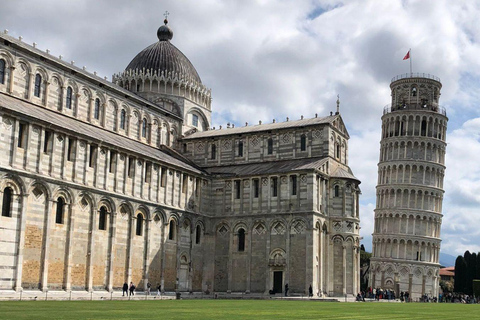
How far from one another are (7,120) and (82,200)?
26.9ft

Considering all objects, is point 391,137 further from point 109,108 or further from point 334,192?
point 109,108

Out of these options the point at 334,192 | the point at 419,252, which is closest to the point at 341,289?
the point at 334,192

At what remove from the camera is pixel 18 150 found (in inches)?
1618

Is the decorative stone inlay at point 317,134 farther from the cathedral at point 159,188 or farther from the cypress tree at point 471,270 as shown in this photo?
the cypress tree at point 471,270

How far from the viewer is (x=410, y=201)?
96.4 metres

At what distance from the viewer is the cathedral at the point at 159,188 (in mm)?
42281

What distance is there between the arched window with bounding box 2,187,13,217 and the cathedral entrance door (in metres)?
25.3

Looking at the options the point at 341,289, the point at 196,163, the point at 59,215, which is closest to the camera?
the point at 59,215

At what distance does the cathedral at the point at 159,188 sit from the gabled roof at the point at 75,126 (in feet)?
0.69

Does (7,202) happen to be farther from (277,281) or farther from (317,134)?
(317,134)

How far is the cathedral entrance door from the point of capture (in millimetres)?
56656

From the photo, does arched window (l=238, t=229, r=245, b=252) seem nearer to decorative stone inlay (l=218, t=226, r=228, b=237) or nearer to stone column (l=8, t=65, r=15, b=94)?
decorative stone inlay (l=218, t=226, r=228, b=237)

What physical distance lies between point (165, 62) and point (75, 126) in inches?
911

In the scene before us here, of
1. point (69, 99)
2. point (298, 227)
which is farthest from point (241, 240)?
point (69, 99)
